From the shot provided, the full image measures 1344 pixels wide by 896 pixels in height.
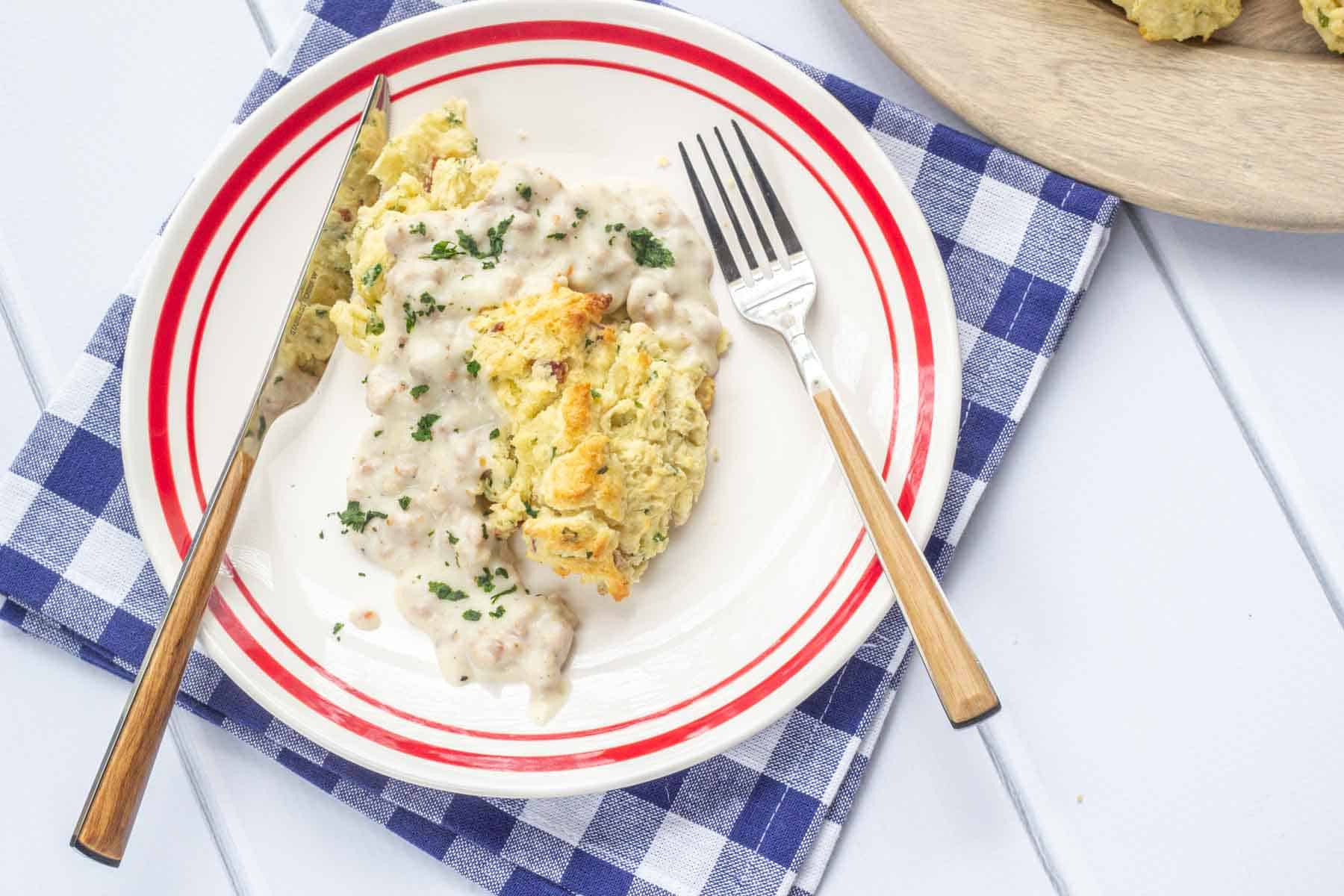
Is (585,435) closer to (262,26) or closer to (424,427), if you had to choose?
(424,427)

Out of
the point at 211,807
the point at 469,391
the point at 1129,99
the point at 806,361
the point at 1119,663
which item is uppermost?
the point at 1129,99

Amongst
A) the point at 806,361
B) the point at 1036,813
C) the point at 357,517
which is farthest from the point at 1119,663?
the point at 357,517

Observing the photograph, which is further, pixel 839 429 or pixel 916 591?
pixel 839 429

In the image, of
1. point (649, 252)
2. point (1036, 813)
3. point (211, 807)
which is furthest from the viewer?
point (211, 807)

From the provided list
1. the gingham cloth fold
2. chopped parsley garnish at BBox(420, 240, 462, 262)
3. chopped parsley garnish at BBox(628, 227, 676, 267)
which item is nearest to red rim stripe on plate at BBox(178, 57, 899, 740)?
the gingham cloth fold

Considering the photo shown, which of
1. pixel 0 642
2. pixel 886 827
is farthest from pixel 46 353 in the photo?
pixel 886 827

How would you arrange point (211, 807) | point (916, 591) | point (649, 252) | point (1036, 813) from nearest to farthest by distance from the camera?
point (916, 591) < point (649, 252) < point (1036, 813) < point (211, 807)

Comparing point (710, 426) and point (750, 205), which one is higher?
point (750, 205)

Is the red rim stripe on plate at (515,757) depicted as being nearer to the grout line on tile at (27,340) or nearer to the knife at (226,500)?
the knife at (226,500)

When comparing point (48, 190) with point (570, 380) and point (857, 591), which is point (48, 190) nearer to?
point (570, 380)
